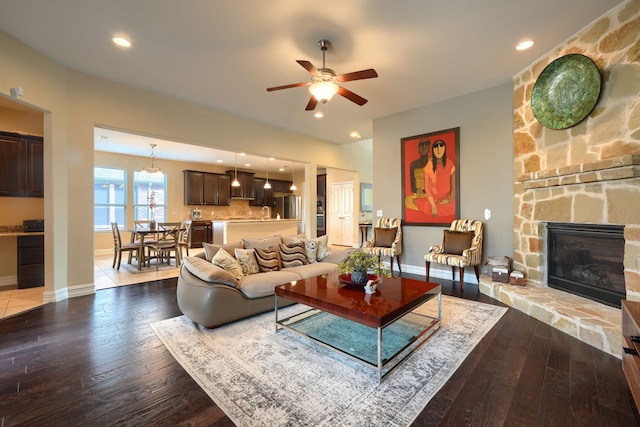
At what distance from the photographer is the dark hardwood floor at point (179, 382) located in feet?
5.19

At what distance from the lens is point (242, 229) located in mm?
6789

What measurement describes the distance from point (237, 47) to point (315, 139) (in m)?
3.73

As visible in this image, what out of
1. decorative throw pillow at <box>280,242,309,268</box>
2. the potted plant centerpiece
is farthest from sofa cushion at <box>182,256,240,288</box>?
the potted plant centerpiece

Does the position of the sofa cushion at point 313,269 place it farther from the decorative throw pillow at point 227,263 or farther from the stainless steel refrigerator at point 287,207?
the stainless steel refrigerator at point 287,207

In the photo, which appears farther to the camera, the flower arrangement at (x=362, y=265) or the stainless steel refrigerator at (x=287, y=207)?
the stainless steel refrigerator at (x=287, y=207)

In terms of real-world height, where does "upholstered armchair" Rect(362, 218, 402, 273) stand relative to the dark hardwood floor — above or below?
above

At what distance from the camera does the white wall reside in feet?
13.5

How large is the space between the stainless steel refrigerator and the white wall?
5.60m

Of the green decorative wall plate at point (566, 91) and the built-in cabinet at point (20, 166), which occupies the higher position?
the green decorative wall plate at point (566, 91)

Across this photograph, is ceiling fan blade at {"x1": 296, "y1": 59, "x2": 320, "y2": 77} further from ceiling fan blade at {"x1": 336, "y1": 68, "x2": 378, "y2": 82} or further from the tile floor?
the tile floor

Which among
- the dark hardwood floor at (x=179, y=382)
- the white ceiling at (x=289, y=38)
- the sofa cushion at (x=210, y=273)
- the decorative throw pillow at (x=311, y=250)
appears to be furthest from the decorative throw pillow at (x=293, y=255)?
the white ceiling at (x=289, y=38)

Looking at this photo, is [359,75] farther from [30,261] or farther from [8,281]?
[8,281]

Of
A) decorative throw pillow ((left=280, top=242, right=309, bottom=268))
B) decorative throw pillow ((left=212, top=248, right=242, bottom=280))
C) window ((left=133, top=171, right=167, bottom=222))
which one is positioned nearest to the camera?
decorative throw pillow ((left=212, top=248, right=242, bottom=280))

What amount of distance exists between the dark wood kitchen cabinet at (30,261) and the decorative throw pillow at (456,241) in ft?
20.8
